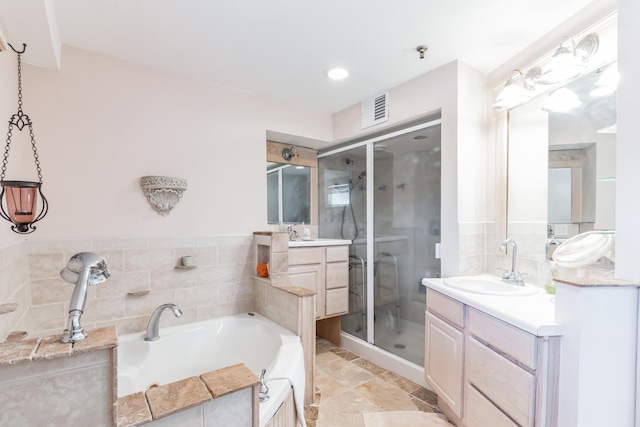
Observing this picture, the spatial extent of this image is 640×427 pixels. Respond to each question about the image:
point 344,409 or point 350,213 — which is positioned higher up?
point 350,213

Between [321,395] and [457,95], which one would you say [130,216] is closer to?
[321,395]

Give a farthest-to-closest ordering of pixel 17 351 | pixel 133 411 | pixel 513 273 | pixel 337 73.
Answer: pixel 337 73
pixel 513 273
pixel 133 411
pixel 17 351

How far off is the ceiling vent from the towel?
206 cm

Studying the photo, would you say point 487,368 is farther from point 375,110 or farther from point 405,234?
point 375,110

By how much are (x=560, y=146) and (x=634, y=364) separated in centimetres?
125

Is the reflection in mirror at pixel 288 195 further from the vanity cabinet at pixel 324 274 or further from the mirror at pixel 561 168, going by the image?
the mirror at pixel 561 168

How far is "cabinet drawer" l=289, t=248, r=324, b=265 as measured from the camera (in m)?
2.80

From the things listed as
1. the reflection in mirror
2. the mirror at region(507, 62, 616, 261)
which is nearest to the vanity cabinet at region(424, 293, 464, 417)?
the mirror at region(507, 62, 616, 261)

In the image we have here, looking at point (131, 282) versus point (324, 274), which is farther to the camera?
point (324, 274)

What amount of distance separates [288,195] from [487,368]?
2.44m

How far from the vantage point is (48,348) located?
781 mm

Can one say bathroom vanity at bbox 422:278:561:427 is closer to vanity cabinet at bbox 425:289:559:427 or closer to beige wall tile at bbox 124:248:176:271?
vanity cabinet at bbox 425:289:559:427

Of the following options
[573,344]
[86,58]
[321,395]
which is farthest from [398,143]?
[86,58]

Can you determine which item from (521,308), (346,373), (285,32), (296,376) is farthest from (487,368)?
(285,32)
